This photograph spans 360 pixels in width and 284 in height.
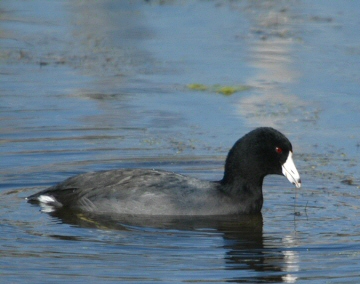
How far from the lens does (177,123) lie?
11.9 m

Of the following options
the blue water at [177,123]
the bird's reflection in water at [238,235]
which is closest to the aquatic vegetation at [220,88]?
the blue water at [177,123]

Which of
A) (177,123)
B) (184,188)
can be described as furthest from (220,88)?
(184,188)

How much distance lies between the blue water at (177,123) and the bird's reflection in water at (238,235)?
0.02 meters

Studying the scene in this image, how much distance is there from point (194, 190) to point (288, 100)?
423 cm

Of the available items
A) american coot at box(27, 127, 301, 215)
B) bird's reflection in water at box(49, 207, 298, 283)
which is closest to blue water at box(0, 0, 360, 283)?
bird's reflection in water at box(49, 207, 298, 283)

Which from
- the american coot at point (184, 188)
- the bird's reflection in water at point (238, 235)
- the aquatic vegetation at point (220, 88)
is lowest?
the bird's reflection in water at point (238, 235)

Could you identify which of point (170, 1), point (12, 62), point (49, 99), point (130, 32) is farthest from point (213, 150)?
point (170, 1)

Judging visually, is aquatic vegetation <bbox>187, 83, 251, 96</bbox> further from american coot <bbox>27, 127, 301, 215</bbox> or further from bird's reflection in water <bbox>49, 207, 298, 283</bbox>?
bird's reflection in water <bbox>49, 207, 298, 283</bbox>

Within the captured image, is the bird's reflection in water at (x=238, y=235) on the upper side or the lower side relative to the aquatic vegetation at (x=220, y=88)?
lower

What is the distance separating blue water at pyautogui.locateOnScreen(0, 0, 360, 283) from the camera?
25.2 feet

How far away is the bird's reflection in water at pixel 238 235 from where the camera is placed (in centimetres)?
743

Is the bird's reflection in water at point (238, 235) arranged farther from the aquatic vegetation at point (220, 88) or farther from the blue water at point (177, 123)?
the aquatic vegetation at point (220, 88)

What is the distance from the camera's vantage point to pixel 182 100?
12875 mm

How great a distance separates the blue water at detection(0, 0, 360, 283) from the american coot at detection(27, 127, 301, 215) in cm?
17
